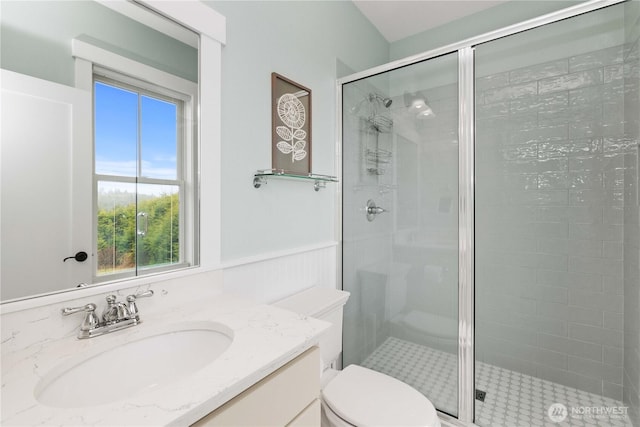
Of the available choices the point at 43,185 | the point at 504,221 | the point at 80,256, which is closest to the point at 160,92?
the point at 43,185

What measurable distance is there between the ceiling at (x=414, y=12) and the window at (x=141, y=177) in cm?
172

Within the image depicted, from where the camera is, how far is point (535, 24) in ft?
4.64

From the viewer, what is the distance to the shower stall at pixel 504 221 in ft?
5.13

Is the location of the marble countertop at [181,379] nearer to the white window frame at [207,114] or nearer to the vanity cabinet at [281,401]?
the vanity cabinet at [281,401]

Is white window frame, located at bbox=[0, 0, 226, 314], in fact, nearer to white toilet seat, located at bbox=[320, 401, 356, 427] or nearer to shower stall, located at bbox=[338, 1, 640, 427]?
white toilet seat, located at bbox=[320, 401, 356, 427]

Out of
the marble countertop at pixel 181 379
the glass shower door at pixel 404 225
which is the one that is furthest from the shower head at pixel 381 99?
the marble countertop at pixel 181 379

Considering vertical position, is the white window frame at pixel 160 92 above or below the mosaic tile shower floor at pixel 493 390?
above

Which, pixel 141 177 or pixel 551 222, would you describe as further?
pixel 551 222

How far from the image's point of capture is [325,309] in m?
1.46

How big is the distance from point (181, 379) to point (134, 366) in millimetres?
299

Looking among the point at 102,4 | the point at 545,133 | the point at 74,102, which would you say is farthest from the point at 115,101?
the point at 545,133

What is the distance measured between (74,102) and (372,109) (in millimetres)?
1544

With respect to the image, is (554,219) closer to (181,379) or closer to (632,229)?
(632,229)

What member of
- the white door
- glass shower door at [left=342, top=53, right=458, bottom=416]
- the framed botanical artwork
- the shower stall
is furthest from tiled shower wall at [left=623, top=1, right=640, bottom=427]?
the white door
